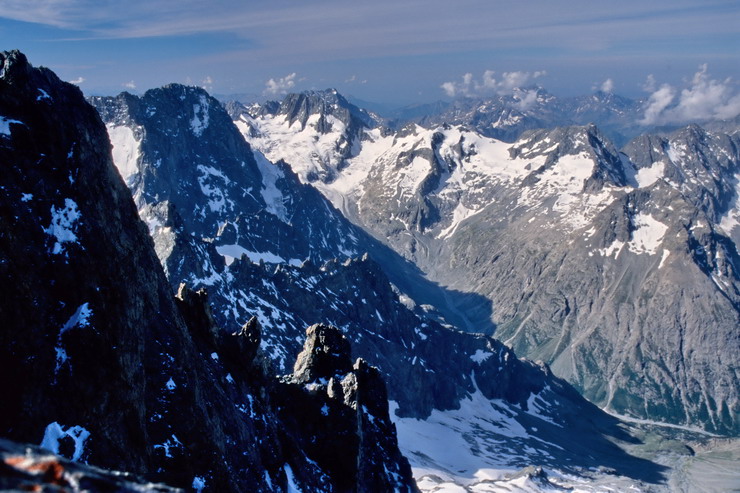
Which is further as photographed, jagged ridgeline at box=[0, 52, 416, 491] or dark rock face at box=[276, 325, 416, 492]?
dark rock face at box=[276, 325, 416, 492]

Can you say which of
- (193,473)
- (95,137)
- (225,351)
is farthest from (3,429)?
(225,351)

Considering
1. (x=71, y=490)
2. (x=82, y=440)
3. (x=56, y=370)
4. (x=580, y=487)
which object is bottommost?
(x=580, y=487)

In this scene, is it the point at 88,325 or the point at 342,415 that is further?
the point at 342,415

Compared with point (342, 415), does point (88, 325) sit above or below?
above

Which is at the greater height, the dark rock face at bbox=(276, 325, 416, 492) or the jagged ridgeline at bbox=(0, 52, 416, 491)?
the jagged ridgeline at bbox=(0, 52, 416, 491)

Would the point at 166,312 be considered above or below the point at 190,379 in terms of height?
above

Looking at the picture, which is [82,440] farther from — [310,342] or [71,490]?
[310,342]

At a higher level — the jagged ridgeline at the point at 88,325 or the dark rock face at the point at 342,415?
the jagged ridgeline at the point at 88,325

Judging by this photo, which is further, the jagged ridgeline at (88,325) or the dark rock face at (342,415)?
the dark rock face at (342,415)
